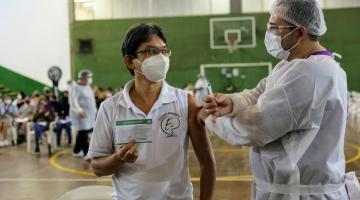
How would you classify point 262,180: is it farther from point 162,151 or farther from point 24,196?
point 24,196

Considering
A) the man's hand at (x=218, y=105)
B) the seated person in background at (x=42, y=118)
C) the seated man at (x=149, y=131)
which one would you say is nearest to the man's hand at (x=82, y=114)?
the seated person in background at (x=42, y=118)

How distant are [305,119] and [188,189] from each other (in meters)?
0.57

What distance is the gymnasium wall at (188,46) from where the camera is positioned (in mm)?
16297

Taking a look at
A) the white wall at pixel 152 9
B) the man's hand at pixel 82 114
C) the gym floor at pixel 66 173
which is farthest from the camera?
the white wall at pixel 152 9

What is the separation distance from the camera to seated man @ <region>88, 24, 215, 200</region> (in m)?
1.74

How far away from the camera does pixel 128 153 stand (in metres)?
1.61

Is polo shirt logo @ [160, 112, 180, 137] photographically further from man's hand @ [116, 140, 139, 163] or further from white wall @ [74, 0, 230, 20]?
white wall @ [74, 0, 230, 20]

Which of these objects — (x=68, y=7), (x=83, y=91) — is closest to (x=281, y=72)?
(x=83, y=91)

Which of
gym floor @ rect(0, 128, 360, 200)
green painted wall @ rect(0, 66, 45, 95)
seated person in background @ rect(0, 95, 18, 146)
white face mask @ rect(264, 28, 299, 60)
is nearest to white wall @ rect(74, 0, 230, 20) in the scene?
green painted wall @ rect(0, 66, 45, 95)

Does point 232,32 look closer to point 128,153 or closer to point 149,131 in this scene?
point 149,131

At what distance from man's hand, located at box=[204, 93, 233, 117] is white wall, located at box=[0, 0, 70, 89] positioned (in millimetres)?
15554

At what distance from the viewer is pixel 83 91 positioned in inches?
310

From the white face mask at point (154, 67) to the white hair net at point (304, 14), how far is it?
0.51 m

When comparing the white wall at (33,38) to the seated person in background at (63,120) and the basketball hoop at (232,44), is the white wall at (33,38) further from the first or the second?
the seated person in background at (63,120)
